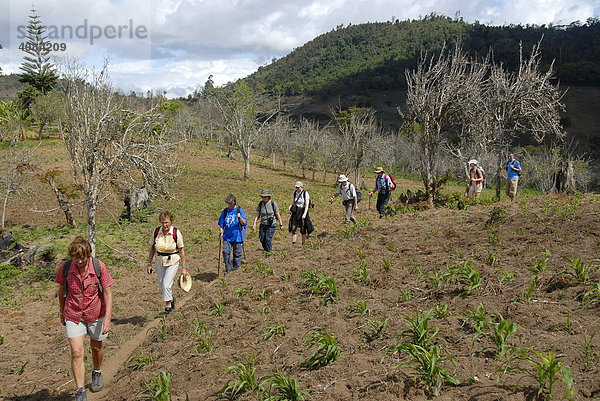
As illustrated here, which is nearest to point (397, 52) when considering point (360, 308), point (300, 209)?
point (300, 209)

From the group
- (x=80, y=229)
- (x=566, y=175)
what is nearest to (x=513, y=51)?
(x=566, y=175)

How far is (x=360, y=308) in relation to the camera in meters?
4.61

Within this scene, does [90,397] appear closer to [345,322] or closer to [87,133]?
[345,322]

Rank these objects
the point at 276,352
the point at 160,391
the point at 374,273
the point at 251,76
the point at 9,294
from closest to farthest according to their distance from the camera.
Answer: the point at 160,391, the point at 276,352, the point at 374,273, the point at 9,294, the point at 251,76

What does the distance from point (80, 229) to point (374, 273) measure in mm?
10391

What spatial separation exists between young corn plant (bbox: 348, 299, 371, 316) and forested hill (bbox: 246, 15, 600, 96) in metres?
54.6

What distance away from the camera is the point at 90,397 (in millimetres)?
4352

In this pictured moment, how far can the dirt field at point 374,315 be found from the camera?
3250mm

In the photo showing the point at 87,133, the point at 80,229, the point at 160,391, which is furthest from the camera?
the point at 80,229

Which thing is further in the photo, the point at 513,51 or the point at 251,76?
the point at 251,76

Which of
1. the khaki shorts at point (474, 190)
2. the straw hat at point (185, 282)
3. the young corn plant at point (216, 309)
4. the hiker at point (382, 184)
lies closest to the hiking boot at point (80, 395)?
the young corn plant at point (216, 309)

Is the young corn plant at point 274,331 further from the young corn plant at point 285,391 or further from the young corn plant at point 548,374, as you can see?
the young corn plant at point 548,374

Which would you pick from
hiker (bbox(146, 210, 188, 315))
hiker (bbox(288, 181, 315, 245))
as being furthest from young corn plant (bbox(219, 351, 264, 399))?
hiker (bbox(288, 181, 315, 245))

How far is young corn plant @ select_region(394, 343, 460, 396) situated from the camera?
301cm
